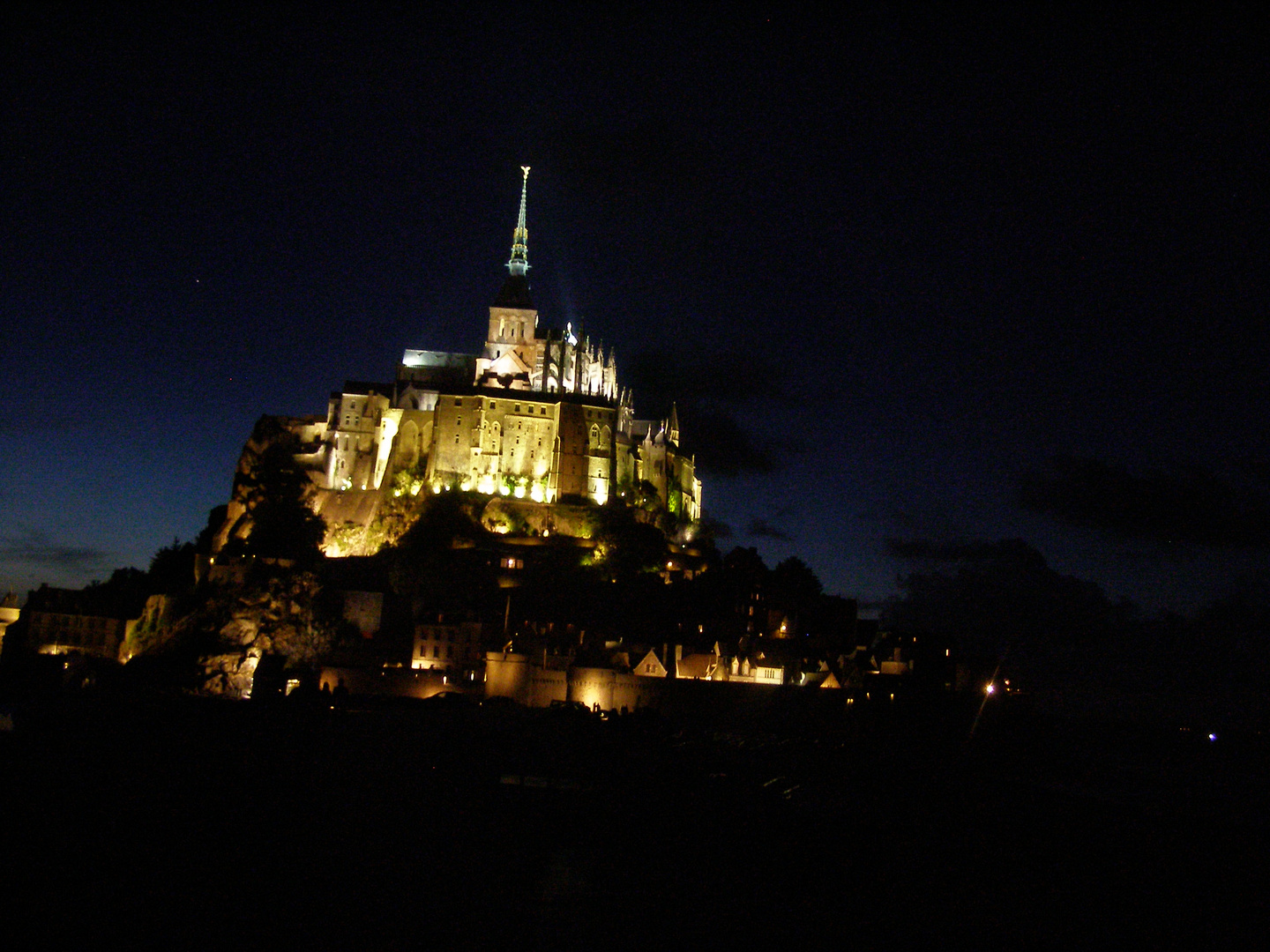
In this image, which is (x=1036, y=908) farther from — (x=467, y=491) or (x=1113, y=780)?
(x=467, y=491)

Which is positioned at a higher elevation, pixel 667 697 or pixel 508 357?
pixel 508 357

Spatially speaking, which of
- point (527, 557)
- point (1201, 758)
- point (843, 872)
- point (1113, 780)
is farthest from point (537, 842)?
point (1201, 758)

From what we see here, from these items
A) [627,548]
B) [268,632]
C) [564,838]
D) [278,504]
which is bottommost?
[564,838]

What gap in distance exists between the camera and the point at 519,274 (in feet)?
331

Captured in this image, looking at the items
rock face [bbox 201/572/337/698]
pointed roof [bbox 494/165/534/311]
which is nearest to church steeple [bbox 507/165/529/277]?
pointed roof [bbox 494/165/534/311]

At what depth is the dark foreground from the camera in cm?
2162

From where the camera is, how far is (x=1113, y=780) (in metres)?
62.8

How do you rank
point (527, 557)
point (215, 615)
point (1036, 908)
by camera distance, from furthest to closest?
point (527, 557) < point (215, 615) < point (1036, 908)

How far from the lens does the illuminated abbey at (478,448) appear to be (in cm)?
7875

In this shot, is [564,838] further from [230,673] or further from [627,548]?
[627,548]

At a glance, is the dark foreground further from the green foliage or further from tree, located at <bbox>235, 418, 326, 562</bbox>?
tree, located at <bbox>235, 418, 326, 562</bbox>

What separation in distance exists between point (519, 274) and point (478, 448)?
89.0ft

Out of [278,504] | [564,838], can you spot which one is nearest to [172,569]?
[278,504]

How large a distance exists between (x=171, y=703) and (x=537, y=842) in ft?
68.6
